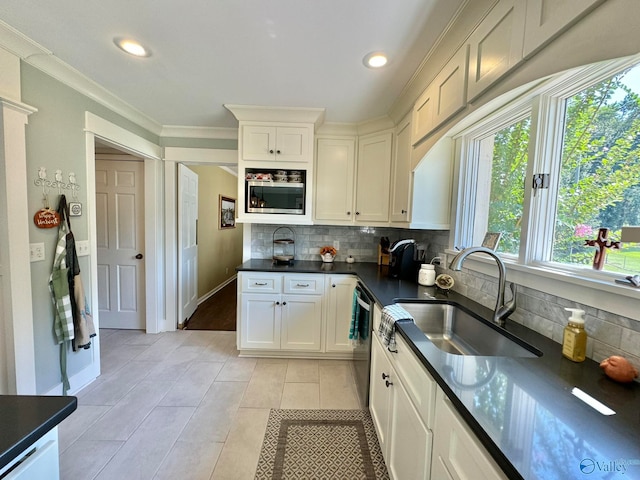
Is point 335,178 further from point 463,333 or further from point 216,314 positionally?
point 216,314

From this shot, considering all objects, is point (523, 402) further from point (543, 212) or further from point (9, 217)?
point (9, 217)

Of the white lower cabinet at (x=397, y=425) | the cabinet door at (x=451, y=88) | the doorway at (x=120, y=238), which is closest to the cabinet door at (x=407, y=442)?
the white lower cabinet at (x=397, y=425)

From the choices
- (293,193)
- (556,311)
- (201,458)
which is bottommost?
(201,458)

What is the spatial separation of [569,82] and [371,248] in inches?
86.8

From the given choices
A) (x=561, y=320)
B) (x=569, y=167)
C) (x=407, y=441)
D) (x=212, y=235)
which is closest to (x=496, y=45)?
(x=569, y=167)

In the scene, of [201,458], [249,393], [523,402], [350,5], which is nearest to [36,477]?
[201,458]

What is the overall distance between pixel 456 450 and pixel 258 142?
2.61 m

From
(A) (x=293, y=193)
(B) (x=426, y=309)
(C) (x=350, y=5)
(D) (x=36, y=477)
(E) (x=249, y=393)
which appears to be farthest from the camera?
(A) (x=293, y=193)

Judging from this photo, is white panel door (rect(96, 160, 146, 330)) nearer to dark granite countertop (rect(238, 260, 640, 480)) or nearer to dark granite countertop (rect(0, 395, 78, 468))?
dark granite countertop (rect(0, 395, 78, 468))

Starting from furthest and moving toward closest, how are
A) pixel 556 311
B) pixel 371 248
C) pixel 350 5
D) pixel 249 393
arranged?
pixel 371 248 → pixel 249 393 → pixel 350 5 → pixel 556 311

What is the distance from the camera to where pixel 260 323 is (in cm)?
262

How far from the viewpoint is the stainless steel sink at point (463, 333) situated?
3.81 feet

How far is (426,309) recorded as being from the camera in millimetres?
1646

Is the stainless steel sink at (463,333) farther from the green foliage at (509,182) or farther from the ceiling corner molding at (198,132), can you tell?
the ceiling corner molding at (198,132)
